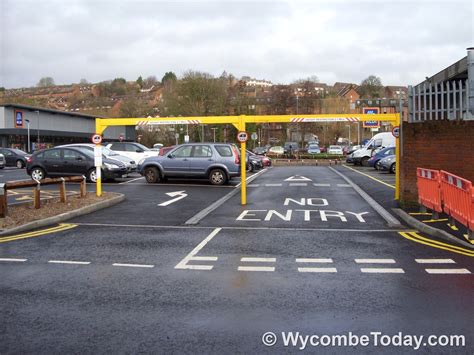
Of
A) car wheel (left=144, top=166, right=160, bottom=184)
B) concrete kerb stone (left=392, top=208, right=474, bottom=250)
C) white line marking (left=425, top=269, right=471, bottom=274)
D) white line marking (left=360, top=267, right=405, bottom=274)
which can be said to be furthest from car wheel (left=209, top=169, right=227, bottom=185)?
white line marking (left=425, top=269, right=471, bottom=274)

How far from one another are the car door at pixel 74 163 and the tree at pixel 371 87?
9246cm

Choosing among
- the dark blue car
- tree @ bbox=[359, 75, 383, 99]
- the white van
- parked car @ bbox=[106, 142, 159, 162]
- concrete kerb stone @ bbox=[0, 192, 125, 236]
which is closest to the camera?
concrete kerb stone @ bbox=[0, 192, 125, 236]

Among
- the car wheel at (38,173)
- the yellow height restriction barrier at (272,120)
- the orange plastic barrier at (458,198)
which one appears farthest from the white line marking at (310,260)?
the car wheel at (38,173)

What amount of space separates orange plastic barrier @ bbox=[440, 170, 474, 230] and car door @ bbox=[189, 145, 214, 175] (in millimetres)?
10554

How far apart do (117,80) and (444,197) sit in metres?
120

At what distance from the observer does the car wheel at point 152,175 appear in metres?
19.9

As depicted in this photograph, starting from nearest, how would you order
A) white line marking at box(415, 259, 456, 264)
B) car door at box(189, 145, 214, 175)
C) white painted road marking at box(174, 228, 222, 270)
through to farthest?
white painted road marking at box(174, 228, 222, 270) → white line marking at box(415, 259, 456, 264) → car door at box(189, 145, 214, 175)

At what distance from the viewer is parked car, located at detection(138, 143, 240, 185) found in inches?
758

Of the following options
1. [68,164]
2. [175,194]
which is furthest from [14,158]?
[175,194]

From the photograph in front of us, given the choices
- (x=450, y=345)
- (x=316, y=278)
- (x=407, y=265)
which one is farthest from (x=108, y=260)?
(x=450, y=345)

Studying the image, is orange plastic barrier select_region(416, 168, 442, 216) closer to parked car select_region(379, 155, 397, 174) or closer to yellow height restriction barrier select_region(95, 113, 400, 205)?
yellow height restriction barrier select_region(95, 113, 400, 205)

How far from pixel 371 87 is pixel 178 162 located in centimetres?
9551

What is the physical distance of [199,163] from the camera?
1941cm

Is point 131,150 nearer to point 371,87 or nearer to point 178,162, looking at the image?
point 178,162
